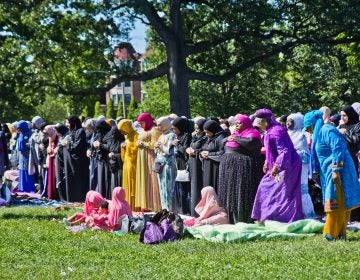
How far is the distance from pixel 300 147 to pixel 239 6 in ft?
41.3

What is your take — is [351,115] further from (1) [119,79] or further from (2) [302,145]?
(1) [119,79]

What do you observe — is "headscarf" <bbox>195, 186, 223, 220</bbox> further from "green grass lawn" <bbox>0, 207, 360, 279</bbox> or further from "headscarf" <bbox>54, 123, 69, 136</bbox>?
"headscarf" <bbox>54, 123, 69, 136</bbox>

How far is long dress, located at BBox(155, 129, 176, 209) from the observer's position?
1288 centimetres

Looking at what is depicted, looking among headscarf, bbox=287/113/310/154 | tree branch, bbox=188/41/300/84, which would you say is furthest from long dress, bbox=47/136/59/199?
tree branch, bbox=188/41/300/84

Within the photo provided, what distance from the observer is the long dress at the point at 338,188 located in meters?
9.14

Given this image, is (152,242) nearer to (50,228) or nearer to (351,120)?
(50,228)

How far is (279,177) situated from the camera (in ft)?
34.3

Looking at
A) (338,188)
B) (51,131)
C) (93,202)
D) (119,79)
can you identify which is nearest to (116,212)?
(93,202)

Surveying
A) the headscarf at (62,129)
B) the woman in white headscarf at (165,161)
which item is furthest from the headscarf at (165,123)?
the headscarf at (62,129)

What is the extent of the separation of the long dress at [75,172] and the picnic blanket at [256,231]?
6.02m

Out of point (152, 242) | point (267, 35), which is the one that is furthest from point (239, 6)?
point (152, 242)

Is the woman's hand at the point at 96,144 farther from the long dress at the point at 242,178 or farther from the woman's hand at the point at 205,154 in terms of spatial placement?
the long dress at the point at 242,178

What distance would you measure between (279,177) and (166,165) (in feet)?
9.66

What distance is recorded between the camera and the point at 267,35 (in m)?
25.2
